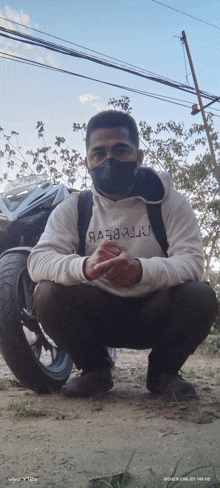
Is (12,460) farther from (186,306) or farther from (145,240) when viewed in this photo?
(145,240)

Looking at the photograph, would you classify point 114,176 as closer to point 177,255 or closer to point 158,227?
point 158,227

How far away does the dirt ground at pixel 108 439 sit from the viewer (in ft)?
4.04

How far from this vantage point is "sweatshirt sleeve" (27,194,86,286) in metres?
2.17

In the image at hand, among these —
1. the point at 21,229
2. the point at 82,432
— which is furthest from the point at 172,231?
the point at 82,432

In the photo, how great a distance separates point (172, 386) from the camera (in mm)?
2209

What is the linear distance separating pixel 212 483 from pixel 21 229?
1.90 meters

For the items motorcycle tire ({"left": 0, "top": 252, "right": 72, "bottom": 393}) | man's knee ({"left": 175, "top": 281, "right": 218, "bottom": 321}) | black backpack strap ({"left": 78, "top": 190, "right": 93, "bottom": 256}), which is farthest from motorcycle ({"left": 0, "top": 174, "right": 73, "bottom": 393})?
man's knee ({"left": 175, "top": 281, "right": 218, "bottom": 321})

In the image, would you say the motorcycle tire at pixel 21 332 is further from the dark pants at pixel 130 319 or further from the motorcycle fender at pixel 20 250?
the dark pants at pixel 130 319

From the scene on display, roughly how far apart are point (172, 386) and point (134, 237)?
0.81 m

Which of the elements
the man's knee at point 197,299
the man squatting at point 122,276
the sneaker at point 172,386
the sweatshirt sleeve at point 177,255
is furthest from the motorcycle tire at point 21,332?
the man's knee at point 197,299

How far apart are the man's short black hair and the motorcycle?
0.55m

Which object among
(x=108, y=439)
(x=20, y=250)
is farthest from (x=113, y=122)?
(x=108, y=439)

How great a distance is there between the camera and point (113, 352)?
3361 millimetres

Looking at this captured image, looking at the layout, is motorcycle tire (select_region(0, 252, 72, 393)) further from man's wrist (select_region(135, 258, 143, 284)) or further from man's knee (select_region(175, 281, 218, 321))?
man's knee (select_region(175, 281, 218, 321))
